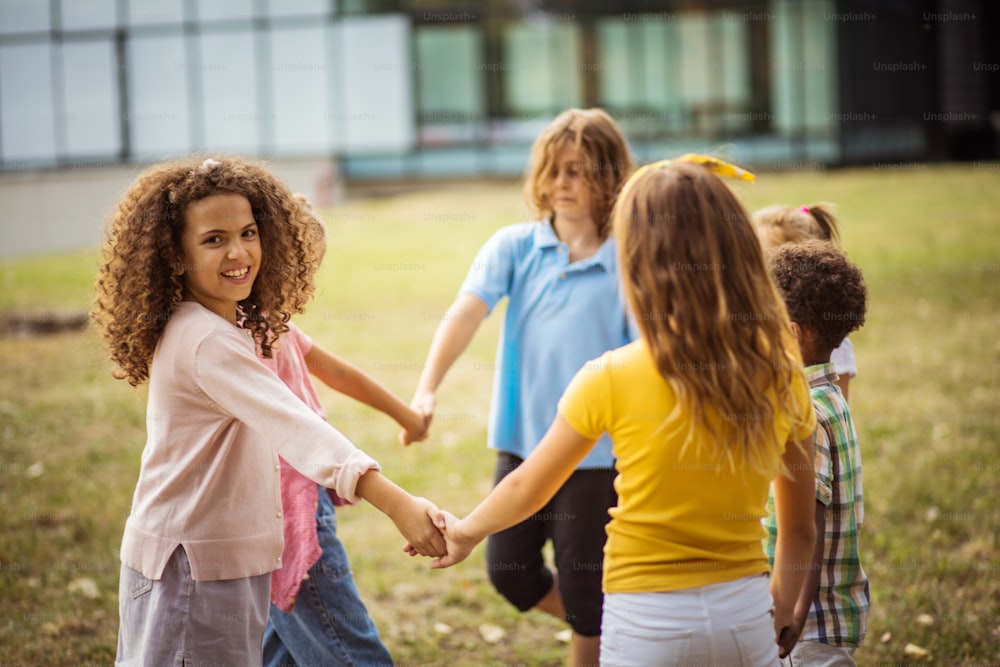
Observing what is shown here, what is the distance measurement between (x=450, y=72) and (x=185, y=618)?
995 inches

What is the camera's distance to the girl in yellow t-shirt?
205 cm

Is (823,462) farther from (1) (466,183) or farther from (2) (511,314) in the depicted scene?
(1) (466,183)

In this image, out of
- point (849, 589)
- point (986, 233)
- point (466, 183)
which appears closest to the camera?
point (849, 589)

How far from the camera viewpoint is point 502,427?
342 centimetres

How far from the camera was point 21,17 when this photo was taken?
81.4 ft

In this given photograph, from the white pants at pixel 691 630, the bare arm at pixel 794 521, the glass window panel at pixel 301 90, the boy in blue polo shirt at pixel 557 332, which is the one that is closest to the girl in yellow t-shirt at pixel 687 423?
the white pants at pixel 691 630

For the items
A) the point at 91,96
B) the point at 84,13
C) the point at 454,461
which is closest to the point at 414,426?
the point at 454,461

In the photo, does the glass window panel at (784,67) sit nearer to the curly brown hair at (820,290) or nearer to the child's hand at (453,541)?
the curly brown hair at (820,290)

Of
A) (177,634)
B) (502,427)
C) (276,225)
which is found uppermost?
(276,225)

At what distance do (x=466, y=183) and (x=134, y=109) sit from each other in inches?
327

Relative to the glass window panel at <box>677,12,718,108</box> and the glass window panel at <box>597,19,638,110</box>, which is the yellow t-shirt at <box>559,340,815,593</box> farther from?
the glass window panel at <box>597,19,638,110</box>

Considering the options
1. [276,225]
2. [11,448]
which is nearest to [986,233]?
[11,448]

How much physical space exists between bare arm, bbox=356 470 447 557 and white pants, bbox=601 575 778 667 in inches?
24.9

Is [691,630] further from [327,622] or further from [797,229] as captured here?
[797,229]
